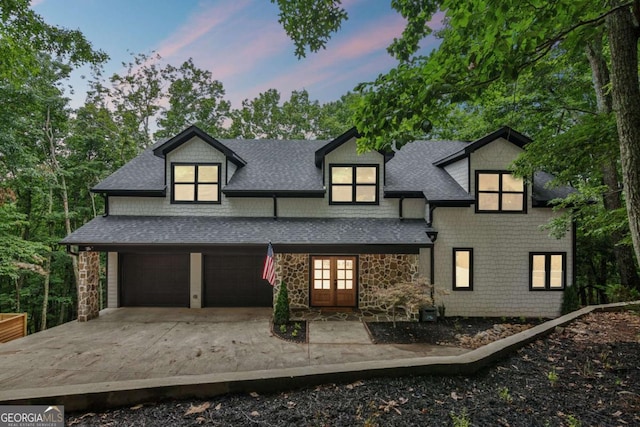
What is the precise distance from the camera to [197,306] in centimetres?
1058

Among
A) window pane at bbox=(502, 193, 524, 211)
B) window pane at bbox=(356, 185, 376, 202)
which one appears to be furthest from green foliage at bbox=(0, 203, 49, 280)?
window pane at bbox=(502, 193, 524, 211)

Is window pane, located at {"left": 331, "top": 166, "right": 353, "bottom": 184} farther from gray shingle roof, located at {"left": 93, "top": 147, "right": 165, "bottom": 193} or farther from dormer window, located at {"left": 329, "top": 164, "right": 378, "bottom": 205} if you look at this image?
gray shingle roof, located at {"left": 93, "top": 147, "right": 165, "bottom": 193}

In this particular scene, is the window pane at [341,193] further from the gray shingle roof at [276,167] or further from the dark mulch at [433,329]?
the dark mulch at [433,329]

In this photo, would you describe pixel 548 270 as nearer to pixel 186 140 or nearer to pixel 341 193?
pixel 341 193

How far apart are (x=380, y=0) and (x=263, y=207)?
8.13 m

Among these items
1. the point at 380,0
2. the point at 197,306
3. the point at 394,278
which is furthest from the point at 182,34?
the point at 394,278

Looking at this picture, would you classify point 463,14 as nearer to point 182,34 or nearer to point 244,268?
point 244,268

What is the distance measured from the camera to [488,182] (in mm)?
10102

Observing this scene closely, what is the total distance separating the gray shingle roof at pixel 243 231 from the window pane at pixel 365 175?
147 centimetres

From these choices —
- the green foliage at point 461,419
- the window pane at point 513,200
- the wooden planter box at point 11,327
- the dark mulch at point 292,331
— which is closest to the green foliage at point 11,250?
the wooden planter box at point 11,327

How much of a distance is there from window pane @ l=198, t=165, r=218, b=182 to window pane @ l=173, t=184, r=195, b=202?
0.46 metres

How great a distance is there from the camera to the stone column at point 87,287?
30.0 feet

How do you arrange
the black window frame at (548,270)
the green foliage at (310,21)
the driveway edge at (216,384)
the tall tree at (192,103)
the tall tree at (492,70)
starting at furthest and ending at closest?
the tall tree at (192,103) → the black window frame at (548,270) → the green foliage at (310,21) → the tall tree at (492,70) → the driveway edge at (216,384)

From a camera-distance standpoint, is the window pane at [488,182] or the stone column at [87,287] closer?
the stone column at [87,287]
